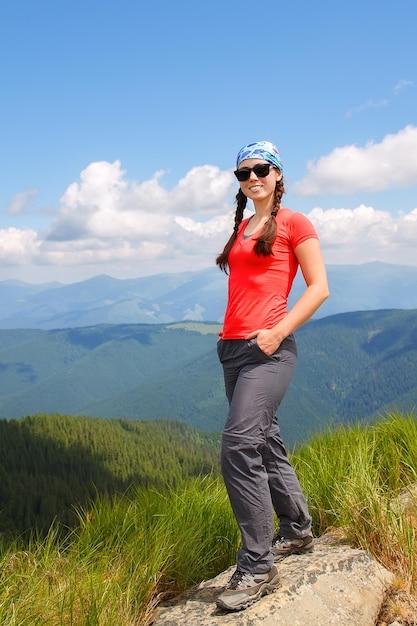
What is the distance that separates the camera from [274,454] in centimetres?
394

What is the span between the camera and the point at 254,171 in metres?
3.85

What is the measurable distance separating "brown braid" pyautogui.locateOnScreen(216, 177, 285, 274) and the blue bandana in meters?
0.15

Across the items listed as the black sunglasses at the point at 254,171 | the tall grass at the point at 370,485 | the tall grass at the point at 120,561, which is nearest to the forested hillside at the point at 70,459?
the tall grass at the point at 370,485

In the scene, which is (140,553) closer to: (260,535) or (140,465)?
(260,535)

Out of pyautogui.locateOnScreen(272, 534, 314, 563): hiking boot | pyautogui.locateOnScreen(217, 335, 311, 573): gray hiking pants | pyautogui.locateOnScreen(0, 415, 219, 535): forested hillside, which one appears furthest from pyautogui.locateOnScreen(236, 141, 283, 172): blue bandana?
pyautogui.locateOnScreen(0, 415, 219, 535): forested hillside

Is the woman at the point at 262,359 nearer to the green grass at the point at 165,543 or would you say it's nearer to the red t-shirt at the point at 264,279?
the red t-shirt at the point at 264,279

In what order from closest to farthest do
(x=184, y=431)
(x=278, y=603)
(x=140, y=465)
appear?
(x=278, y=603), (x=140, y=465), (x=184, y=431)

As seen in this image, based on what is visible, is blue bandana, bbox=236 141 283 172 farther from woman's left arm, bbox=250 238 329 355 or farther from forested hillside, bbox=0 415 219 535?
forested hillside, bbox=0 415 219 535

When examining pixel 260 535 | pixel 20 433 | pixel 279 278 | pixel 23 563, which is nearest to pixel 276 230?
pixel 279 278

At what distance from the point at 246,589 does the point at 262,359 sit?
4.43 ft

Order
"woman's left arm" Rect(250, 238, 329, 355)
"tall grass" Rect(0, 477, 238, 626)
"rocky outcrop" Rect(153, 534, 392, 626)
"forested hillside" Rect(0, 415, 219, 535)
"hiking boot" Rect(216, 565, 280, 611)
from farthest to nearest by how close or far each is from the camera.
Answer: "forested hillside" Rect(0, 415, 219, 535) → "woman's left arm" Rect(250, 238, 329, 355) → "hiking boot" Rect(216, 565, 280, 611) → "rocky outcrop" Rect(153, 534, 392, 626) → "tall grass" Rect(0, 477, 238, 626)

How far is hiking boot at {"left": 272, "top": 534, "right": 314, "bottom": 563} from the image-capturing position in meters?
3.98

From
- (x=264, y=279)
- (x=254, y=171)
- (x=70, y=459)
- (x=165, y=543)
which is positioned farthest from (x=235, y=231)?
(x=70, y=459)

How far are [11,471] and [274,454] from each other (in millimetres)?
102221
